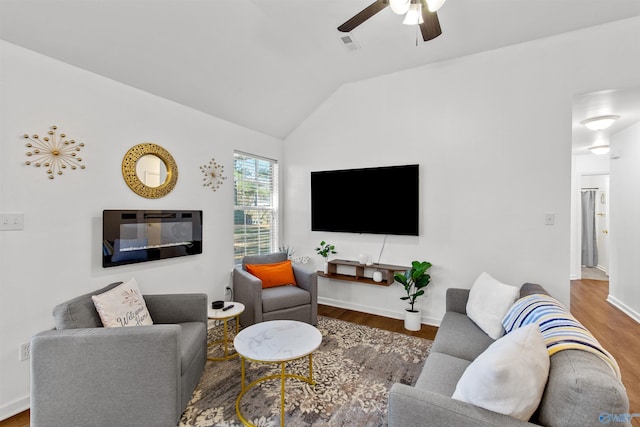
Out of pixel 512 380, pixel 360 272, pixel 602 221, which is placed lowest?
pixel 360 272

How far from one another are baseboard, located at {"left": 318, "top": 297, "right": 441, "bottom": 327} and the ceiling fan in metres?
2.93

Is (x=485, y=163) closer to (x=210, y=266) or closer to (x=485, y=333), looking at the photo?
(x=485, y=333)

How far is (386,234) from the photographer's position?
3625 mm

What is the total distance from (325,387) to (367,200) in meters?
2.22

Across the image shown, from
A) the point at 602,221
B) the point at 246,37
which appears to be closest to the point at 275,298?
the point at 246,37

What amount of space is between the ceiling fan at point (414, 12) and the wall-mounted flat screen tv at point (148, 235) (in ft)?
7.66

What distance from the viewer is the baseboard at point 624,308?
11.2ft

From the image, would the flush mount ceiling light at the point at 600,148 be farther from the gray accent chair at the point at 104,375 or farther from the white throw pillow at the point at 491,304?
the gray accent chair at the point at 104,375

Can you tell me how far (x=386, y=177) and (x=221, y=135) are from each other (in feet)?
6.95

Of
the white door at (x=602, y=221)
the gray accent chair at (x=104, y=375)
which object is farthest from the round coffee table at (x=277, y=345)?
the white door at (x=602, y=221)

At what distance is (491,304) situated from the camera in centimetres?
213

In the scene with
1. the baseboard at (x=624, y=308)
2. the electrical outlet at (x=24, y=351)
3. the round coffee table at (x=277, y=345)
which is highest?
Answer: the round coffee table at (x=277, y=345)

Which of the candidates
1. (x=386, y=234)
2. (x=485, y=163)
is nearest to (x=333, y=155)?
(x=386, y=234)

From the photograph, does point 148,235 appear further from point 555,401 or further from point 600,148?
point 600,148
